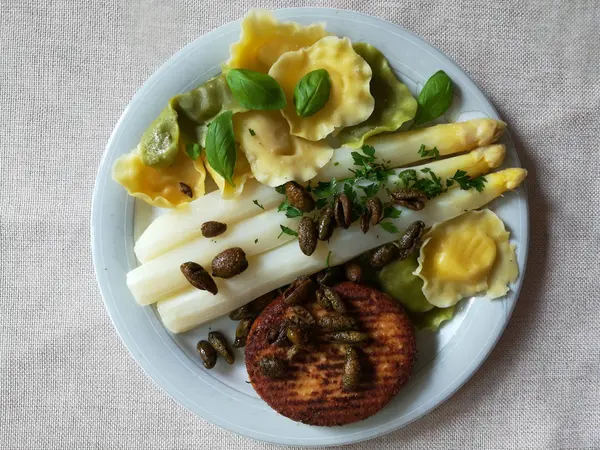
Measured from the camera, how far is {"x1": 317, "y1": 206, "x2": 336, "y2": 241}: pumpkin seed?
231 cm

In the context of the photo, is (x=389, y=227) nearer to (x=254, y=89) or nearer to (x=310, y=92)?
(x=310, y=92)

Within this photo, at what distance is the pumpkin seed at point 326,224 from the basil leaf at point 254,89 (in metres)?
0.51

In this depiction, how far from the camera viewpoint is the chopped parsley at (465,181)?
242 cm

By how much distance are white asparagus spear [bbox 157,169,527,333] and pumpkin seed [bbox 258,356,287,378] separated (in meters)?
0.31

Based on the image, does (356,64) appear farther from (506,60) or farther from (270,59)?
(506,60)

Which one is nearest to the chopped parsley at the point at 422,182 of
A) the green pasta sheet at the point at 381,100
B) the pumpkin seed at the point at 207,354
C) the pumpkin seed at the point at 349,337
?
the green pasta sheet at the point at 381,100

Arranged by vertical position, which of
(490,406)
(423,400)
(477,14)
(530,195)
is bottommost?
(490,406)

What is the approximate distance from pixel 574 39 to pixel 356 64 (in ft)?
3.85

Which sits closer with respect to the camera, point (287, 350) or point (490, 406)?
point (287, 350)

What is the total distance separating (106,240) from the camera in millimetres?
2527

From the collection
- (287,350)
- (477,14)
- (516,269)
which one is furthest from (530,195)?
(287,350)

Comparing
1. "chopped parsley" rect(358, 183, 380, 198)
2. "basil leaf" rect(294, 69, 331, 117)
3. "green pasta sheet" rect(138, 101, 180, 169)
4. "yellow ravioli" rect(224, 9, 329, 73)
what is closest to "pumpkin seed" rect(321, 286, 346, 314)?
"chopped parsley" rect(358, 183, 380, 198)

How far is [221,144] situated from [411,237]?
93 centimetres

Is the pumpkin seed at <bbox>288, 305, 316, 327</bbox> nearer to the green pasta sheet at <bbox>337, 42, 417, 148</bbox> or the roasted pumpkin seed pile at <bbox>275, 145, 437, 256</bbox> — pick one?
the roasted pumpkin seed pile at <bbox>275, 145, 437, 256</bbox>
